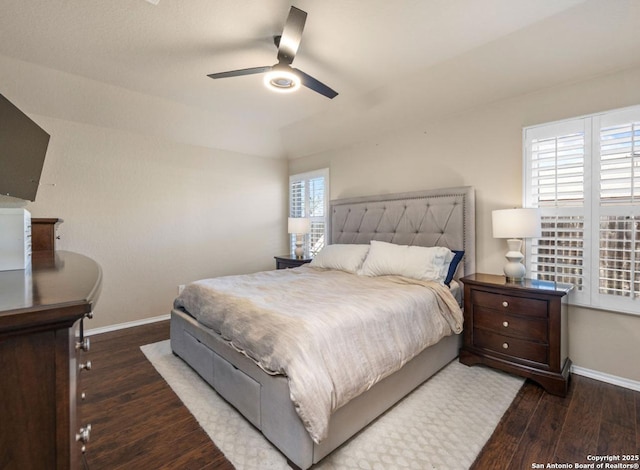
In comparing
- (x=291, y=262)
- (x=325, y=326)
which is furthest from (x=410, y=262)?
(x=291, y=262)

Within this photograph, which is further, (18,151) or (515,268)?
(515,268)

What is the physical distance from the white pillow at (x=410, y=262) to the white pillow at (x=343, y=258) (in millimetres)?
158

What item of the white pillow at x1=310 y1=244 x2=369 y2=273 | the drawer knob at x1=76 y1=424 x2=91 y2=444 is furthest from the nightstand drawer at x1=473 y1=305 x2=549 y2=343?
the drawer knob at x1=76 y1=424 x2=91 y2=444

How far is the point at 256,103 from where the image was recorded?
3570mm

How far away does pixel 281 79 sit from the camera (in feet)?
7.32

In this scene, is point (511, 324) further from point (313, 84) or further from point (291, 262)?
point (291, 262)

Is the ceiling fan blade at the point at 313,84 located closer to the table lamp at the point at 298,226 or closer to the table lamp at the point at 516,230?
the table lamp at the point at 516,230

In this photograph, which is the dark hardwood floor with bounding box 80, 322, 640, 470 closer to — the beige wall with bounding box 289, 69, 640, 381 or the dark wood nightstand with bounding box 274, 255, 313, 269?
Result: the beige wall with bounding box 289, 69, 640, 381

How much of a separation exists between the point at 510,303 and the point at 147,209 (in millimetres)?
4207

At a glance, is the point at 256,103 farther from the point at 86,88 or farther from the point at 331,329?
the point at 331,329

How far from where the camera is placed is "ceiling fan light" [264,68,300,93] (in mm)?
2150

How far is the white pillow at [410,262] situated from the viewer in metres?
2.71

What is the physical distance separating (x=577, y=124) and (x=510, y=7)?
1180 millimetres

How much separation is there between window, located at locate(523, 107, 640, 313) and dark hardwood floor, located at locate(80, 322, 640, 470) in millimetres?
821
